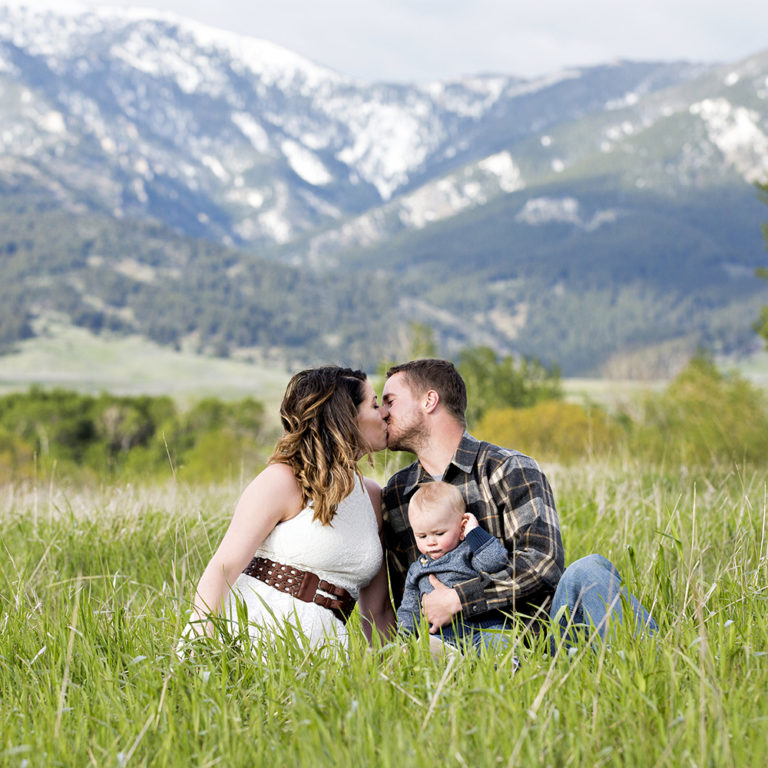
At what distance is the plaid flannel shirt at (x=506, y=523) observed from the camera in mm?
3953

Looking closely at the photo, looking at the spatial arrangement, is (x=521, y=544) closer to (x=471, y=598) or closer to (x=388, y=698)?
(x=471, y=598)

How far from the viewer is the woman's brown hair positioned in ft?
13.3

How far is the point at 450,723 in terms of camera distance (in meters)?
2.73

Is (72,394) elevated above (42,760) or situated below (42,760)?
below

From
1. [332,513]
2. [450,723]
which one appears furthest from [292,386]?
[450,723]

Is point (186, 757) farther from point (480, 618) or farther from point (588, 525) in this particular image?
point (588, 525)

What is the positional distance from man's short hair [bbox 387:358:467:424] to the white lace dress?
617 mm

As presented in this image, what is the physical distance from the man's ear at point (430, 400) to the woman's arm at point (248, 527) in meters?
0.75

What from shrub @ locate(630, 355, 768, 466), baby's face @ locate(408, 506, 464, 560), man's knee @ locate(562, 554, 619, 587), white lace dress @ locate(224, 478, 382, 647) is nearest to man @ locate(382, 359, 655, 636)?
man's knee @ locate(562, 554, 619, 587)

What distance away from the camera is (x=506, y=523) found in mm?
4176

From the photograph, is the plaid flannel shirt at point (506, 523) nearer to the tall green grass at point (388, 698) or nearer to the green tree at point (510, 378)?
the tall green grass at point (388, 698)

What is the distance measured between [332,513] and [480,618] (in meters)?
0.80

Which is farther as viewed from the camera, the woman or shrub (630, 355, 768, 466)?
shrub (630, 355, 768, 466)

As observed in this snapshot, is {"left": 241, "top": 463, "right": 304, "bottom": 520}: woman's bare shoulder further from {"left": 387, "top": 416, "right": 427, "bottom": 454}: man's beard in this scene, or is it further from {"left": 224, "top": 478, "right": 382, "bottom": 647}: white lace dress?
{"left": 387, "top": 416, "right": 427, "bottom": 454}: man's beard
